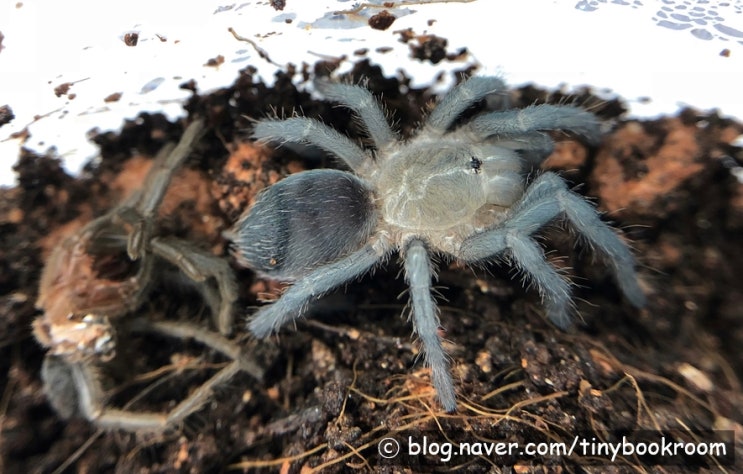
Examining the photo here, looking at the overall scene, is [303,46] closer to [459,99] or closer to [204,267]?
[459,99]

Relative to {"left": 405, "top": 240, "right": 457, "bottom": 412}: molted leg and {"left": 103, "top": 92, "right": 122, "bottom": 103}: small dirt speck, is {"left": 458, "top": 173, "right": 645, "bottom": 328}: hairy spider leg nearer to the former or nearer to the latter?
{"left": 405, "top": 240, "right": 457, "bottom": 412}: molted leg

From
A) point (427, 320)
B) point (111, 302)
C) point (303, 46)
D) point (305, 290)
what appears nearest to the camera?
point (427, 320)

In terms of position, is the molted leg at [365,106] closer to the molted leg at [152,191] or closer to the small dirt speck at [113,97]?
the molted leg at [152,191]

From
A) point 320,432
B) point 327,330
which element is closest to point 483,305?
point 327,330

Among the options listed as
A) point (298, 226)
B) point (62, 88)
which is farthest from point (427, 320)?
point (62, 88)

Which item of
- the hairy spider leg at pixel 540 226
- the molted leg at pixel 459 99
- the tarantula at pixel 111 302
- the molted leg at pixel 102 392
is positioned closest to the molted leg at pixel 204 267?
the tarantula at pixel 111 302

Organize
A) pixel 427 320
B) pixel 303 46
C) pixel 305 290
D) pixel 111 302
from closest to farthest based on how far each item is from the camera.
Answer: pixel 427 320, pixel 305 290, pixel 111 302, pixel 303 46
